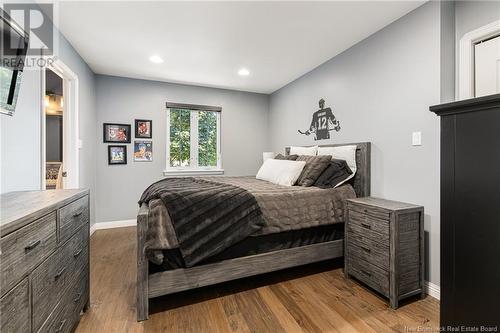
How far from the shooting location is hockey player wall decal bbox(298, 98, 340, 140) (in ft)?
10.3

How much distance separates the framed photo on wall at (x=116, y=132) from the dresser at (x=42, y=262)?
8.31 ft

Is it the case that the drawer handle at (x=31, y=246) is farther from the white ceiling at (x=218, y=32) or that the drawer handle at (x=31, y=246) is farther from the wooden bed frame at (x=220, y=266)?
the white ceiling at (x=218, y=32)

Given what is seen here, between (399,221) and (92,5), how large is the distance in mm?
3066

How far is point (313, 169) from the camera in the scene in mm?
2670

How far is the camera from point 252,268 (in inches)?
79.5

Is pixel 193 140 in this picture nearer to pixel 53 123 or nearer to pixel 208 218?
pixel 53 123

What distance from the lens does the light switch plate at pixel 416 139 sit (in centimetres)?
208

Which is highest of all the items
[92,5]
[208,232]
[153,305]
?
[92,5]

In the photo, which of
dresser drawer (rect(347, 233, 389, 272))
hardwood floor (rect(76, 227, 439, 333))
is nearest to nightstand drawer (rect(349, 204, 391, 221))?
dresser drawer (rect(347, 233, 389, 272))

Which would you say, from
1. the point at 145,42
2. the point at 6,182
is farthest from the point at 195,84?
the point at 6,182

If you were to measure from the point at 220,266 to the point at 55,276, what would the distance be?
1.04m

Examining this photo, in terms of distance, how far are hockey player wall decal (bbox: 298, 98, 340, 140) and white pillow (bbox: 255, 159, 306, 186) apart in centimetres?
73

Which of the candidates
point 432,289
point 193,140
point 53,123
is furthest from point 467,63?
point 53,123

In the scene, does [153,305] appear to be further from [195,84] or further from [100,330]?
[195,84]
